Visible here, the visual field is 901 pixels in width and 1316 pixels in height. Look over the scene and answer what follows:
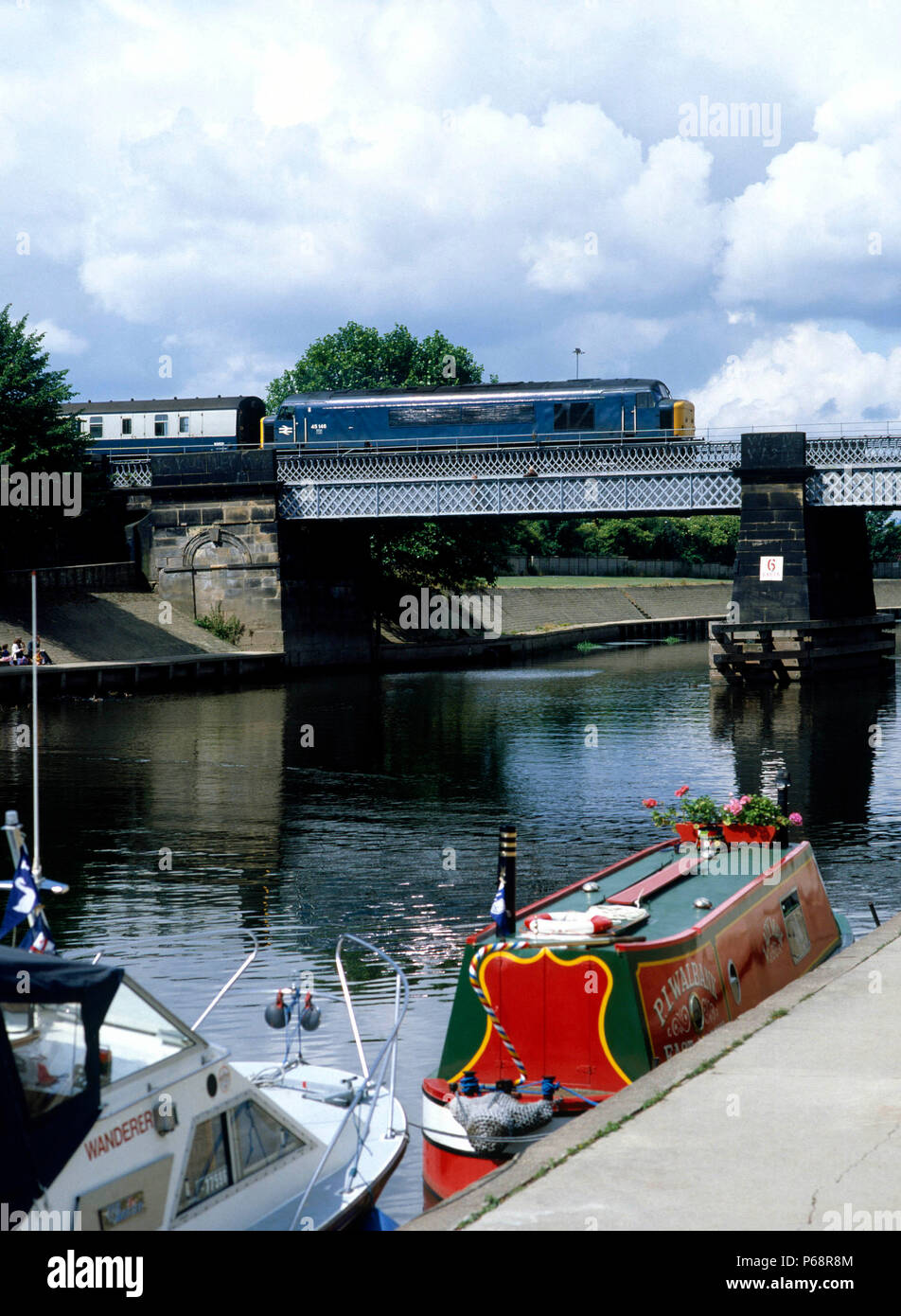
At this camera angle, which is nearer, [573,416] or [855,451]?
[855,451]

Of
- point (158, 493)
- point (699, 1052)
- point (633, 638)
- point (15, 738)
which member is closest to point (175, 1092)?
point (699, 1052)

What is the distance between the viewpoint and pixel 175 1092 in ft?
29.8

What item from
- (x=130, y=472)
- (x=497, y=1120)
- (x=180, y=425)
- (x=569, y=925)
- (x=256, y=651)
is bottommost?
(x=497, y=1120)

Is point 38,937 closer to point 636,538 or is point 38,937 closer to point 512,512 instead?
point 512,512

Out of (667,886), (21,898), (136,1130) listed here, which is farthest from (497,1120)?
(667,886)

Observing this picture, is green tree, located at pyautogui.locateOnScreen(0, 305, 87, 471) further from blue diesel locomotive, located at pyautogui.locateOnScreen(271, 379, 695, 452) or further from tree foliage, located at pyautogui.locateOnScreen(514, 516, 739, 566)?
tree foliage, located at pyautogui.locateOnScreen(514, 516, 739, 566)

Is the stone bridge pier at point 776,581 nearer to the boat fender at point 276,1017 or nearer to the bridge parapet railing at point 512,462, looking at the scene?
the bridge parapet railing at point 512,462

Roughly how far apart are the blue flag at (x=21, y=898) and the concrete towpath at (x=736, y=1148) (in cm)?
404

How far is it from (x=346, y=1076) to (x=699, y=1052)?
10.3 ft

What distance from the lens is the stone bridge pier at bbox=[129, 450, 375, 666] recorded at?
7044cm

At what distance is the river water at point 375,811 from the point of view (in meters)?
18.9

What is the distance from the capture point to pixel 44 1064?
828cm

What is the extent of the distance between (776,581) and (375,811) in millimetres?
34100
